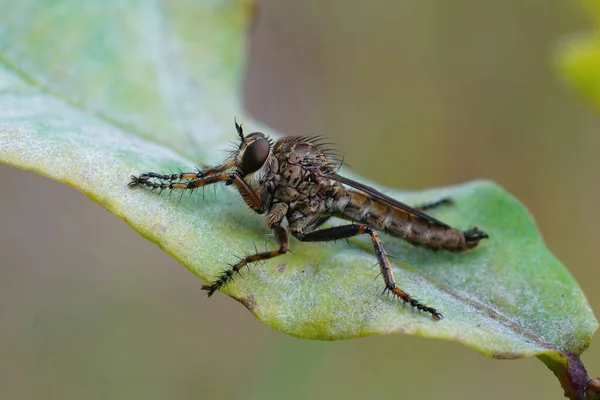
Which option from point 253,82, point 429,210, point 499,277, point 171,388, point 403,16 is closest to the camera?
point 499,277

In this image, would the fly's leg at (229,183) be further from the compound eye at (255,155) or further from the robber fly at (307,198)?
the compound eye at (255,155)

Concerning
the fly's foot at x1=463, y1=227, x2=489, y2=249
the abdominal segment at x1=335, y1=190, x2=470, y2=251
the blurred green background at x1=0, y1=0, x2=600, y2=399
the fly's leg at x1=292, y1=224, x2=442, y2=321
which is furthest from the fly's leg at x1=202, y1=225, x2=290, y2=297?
the blurred green background at x1=0, y1=0, x2=600, y2=399

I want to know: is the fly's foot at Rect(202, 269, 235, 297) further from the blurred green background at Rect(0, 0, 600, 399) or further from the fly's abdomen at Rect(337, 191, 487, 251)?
the blurred green background at Rect(0, 0, 600, 399)

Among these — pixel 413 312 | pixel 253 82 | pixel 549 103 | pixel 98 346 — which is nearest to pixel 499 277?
pixel 413 312

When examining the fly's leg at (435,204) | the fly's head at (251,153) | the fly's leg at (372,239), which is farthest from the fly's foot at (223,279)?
the fly's leg at (435,204)

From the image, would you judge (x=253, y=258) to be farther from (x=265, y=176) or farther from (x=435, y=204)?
(x=435, y=204)

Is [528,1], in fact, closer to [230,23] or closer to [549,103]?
[549,103]
